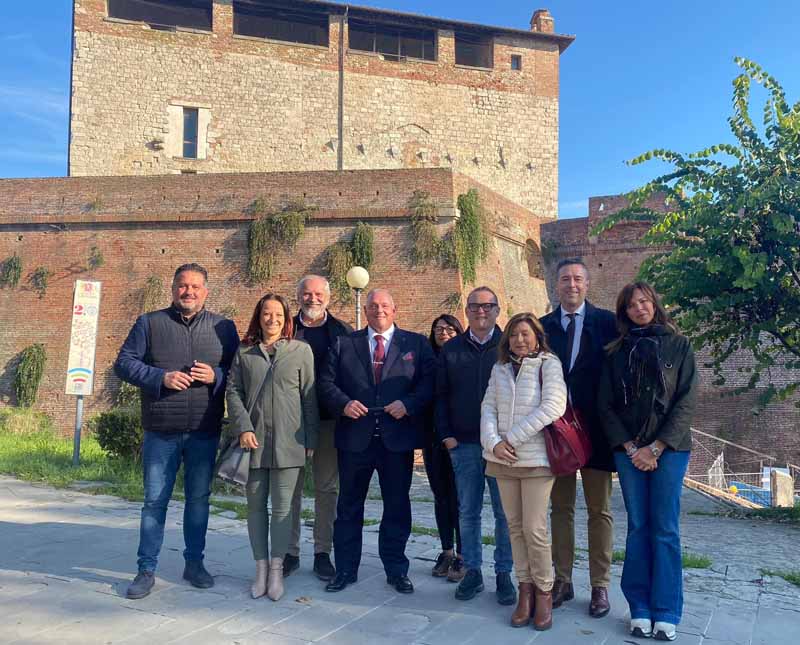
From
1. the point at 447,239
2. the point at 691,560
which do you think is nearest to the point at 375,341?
the point at 691,560

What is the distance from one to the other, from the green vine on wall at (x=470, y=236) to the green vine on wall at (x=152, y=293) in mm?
7282

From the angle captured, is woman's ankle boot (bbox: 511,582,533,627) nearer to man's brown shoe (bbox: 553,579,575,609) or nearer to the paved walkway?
the paved walkway

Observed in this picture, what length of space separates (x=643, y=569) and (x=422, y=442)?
1563mm

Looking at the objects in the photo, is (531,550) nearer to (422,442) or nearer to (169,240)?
(422,442)

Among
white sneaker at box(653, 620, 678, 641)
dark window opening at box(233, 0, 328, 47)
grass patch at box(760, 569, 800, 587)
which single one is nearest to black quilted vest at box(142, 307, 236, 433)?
white sneaker at box(653, 620, 678, 641)

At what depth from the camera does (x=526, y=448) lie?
392 cm

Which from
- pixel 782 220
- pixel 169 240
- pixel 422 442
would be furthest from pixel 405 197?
pixel 422 442

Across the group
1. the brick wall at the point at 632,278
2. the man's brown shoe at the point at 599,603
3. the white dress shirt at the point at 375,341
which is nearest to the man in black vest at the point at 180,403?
the white dress shirt at the point at 375,341

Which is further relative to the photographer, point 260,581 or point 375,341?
point 375,341

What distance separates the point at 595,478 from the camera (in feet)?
13.9

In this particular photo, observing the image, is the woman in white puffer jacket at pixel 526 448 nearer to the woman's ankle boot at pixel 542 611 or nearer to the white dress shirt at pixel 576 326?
the woman's ankle boot at pixel 542 611

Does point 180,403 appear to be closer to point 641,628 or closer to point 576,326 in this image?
point 576,326

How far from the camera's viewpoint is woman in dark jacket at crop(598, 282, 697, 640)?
3793 millimetres

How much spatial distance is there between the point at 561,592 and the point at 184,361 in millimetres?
2775
